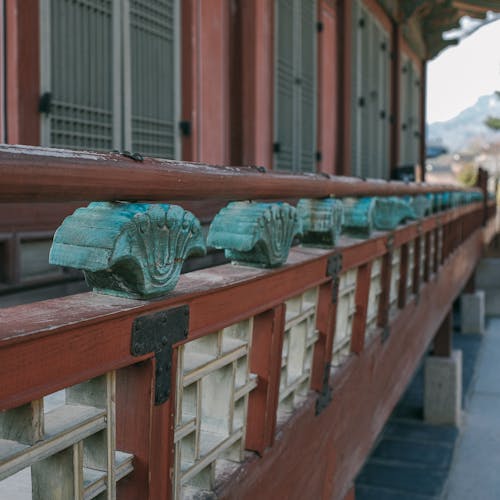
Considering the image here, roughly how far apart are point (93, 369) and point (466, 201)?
9.39 meters

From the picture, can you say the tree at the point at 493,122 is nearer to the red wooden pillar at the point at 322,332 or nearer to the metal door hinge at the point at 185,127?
the metal door hinge at the point at 185,127

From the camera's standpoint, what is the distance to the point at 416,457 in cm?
911

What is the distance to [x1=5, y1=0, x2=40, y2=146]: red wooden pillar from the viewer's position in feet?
11.4

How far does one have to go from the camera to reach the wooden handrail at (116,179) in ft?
3.98

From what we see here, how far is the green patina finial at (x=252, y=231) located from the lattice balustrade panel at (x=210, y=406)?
20 centimetres

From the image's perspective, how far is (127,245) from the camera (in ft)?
4.91

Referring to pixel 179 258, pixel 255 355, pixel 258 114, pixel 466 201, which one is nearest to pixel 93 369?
pixel 179 258

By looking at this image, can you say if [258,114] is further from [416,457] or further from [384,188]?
[416,457]

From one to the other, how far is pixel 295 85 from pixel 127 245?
6.05 metres

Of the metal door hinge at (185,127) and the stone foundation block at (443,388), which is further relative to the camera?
the stone foundation block at (443,388)

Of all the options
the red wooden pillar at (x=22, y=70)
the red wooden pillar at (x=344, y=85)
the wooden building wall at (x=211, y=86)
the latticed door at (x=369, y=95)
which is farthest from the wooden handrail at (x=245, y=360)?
the latticed door at (x=369, y=95)

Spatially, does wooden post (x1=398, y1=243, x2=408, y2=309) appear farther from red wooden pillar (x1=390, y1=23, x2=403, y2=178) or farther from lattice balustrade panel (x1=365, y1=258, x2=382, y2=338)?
red wooden pillar (x1=390, y1=23, x2=403, y2=178)

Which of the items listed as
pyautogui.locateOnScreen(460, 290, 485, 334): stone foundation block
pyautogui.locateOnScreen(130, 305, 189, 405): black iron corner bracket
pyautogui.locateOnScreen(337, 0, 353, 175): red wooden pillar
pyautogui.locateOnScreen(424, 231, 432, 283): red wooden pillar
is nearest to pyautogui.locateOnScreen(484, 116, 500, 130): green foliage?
pyautogui.locateOnScreen(460, 290, 485, 334): stone foundation block

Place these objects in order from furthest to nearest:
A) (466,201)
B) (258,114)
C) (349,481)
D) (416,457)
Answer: (466,201) → (416,457) → (258,114) → (349,481)
